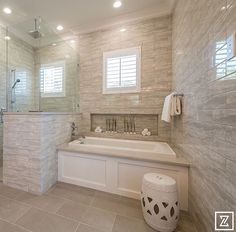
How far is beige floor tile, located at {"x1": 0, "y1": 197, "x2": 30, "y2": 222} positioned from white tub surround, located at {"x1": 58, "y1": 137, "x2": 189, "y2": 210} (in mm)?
651

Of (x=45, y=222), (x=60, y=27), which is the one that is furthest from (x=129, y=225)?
(x=60, y=27)

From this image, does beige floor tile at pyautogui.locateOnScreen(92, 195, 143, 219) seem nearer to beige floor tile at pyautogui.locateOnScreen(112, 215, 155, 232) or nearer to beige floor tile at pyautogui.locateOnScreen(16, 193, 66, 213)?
beige floor tile at pyautogui.locateOnScreen(112, 215, 155, 232)

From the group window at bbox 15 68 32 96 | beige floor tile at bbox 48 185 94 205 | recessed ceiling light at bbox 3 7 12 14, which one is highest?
recessed ceiling light at bbox 3 7 12 14

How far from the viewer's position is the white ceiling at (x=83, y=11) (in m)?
2.38

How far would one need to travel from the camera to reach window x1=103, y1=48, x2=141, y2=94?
110 inches

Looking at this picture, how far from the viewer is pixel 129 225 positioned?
1.41 meters

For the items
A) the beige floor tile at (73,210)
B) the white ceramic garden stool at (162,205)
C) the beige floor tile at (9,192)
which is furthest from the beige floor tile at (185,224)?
the beige floor tile at (9,192)

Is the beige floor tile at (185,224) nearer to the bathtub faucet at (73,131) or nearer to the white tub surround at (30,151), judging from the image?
the white tub surround at (30,151)

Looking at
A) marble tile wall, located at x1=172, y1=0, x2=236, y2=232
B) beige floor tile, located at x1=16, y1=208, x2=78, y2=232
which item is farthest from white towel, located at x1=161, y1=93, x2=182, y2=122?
beige floor tile, located at x1=16, y1=208, x2=78, y2=232

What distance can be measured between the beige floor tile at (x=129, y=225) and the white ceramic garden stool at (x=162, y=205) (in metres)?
0.08

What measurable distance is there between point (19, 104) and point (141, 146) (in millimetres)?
2782

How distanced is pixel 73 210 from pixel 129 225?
70 cm

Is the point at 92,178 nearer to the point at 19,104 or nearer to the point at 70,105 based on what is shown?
the point at 70,105

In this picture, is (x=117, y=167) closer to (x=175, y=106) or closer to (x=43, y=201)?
(x=43, y=201)
